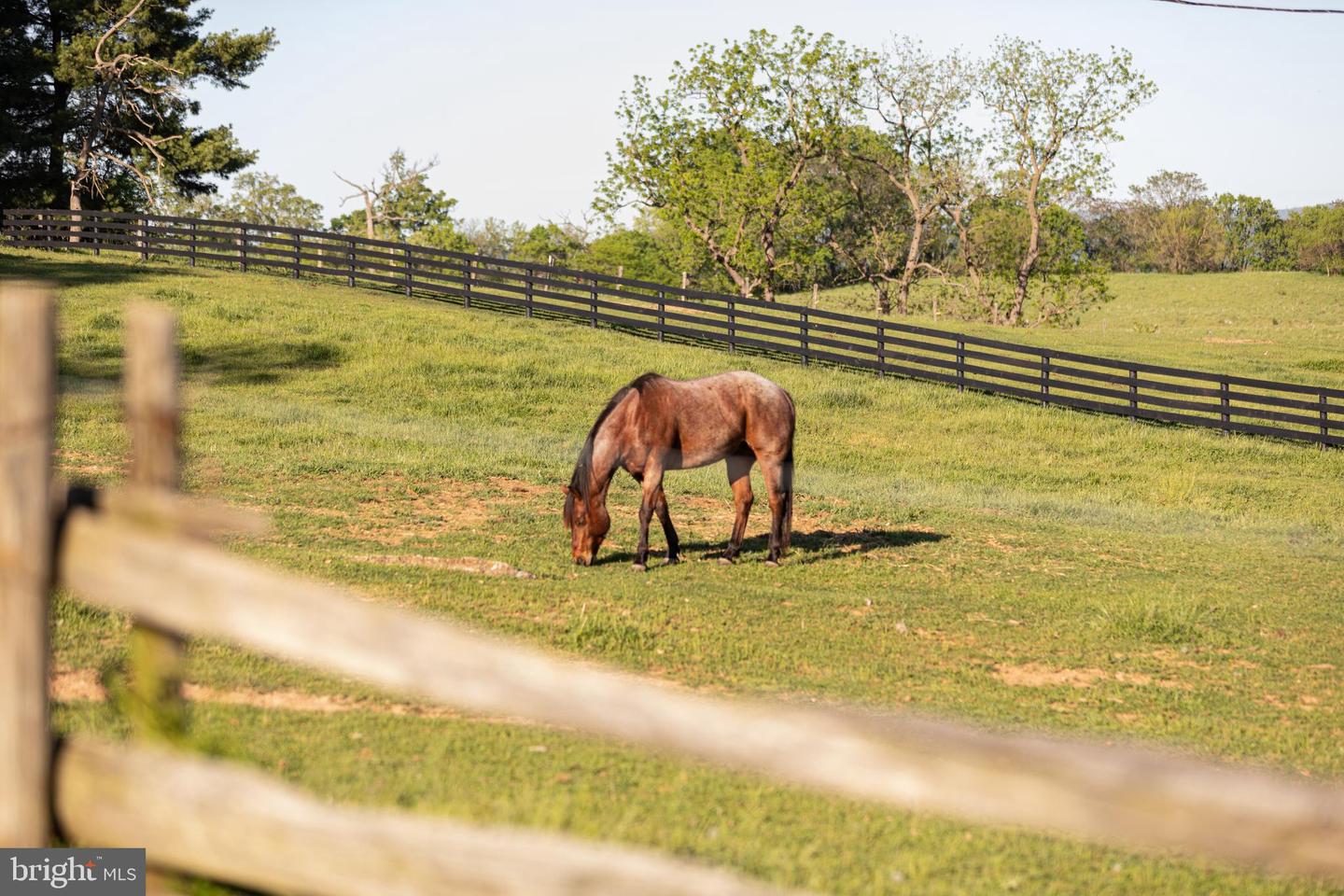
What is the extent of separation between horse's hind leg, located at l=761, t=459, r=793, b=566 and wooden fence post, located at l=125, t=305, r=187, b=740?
9.37 metres

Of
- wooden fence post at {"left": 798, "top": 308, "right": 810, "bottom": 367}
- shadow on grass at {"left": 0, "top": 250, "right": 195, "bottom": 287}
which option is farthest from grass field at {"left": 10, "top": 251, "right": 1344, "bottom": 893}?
wooden fence post at {"left": 798, "top": 308, "right": 810, "bottom": 367}

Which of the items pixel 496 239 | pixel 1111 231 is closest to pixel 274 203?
pixel 496 239

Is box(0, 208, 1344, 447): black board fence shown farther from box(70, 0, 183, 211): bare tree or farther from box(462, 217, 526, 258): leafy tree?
box(462, 217, 526, 258): leafy tree

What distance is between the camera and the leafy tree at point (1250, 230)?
9662 cm

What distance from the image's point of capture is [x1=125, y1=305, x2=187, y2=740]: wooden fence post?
3141 millimetres

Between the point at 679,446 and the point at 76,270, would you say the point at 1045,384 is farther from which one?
the point at 76,270

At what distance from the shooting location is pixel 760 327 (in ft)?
91.9

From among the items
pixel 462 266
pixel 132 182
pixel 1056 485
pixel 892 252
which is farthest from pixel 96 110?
pixel 892 252

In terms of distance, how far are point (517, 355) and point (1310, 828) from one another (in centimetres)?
2423

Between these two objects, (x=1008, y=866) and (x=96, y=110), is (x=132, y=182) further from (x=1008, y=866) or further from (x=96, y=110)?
(x=1008, y=866)

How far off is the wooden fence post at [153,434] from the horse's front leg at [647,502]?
8338 millimetres

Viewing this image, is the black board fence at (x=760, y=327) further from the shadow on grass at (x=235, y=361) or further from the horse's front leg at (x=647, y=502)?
the horse's front leg at (x=647, y=502)

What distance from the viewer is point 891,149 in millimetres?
47906

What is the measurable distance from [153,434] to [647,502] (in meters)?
8.80
